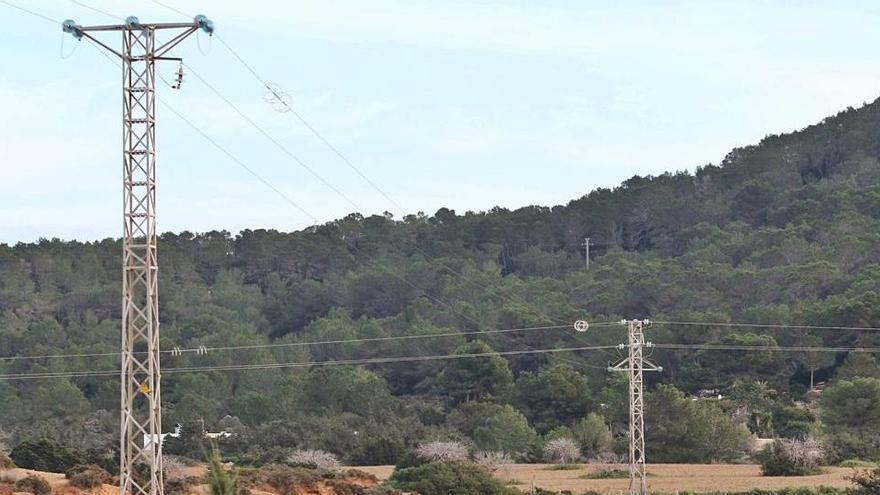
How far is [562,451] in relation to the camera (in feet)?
232

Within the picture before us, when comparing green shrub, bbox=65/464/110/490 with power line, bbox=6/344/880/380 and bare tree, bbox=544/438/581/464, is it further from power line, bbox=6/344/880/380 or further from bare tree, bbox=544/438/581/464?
power line, bbox=6/344/880/380

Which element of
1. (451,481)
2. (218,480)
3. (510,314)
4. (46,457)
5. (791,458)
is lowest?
(451,481)

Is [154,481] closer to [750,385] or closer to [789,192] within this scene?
[750,385]

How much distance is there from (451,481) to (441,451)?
15874 mm

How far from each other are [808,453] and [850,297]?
90.5 ft

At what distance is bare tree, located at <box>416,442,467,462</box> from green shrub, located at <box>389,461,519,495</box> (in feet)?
36.7

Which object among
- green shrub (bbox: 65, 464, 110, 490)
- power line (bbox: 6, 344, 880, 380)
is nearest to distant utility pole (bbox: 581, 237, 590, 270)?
power line (bbox: 6, 344, 880, 380)

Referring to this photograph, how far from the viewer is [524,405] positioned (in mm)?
81000

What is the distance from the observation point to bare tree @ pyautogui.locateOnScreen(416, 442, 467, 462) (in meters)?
68.1

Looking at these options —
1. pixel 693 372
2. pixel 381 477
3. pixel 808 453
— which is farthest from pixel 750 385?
pixel 381 477

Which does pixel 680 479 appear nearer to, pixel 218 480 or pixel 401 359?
pixel 218 480

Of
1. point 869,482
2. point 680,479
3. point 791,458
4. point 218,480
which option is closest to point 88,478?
point 218,480

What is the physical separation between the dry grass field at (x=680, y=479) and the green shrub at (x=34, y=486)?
1982cm

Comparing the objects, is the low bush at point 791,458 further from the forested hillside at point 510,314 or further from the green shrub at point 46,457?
the green shrub at point 46,457
